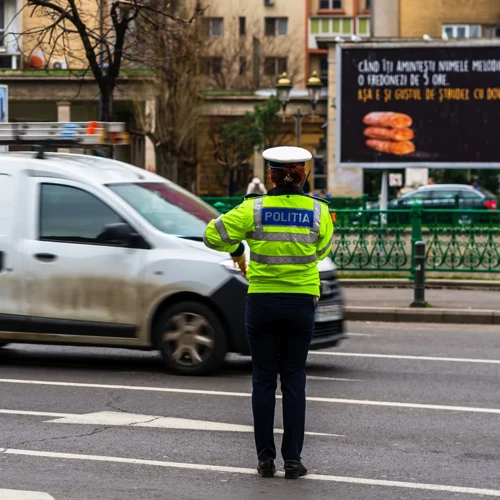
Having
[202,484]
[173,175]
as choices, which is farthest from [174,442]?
[173,175]

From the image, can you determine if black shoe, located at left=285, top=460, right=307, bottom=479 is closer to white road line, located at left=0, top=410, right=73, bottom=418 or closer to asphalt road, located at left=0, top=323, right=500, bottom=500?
asphalt road, located at left=0, top=323, right=500, bottom=500

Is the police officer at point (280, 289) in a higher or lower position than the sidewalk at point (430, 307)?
higher

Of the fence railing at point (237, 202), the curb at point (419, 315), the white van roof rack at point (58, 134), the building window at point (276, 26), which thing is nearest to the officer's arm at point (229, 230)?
the white van roof rack at point (58, 134)

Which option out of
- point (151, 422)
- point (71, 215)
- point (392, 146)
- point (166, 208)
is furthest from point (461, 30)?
point (151, 422)

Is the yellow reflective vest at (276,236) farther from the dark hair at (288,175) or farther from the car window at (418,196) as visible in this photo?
the car window at (418,196)

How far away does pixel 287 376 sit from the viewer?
6984mm

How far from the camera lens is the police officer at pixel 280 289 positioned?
6941 mm

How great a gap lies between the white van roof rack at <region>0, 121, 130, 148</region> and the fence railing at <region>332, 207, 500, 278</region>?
8.66m

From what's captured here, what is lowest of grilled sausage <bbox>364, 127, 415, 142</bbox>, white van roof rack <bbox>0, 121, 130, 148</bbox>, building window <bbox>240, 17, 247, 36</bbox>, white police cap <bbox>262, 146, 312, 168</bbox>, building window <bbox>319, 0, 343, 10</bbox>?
white police cap <bbox>262, 146, 312, 168</bbox>

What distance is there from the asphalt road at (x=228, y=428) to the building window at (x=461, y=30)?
4757 centimetres

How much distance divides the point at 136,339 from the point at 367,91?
49.3 feet

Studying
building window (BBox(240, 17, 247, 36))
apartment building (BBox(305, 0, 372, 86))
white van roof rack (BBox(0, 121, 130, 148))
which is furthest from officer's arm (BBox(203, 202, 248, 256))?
apartment building (BBox(305, 0, 372, 86))

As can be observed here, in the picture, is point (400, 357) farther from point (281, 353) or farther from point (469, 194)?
point (469, 194)

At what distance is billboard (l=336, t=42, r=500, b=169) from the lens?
25.2 meters
